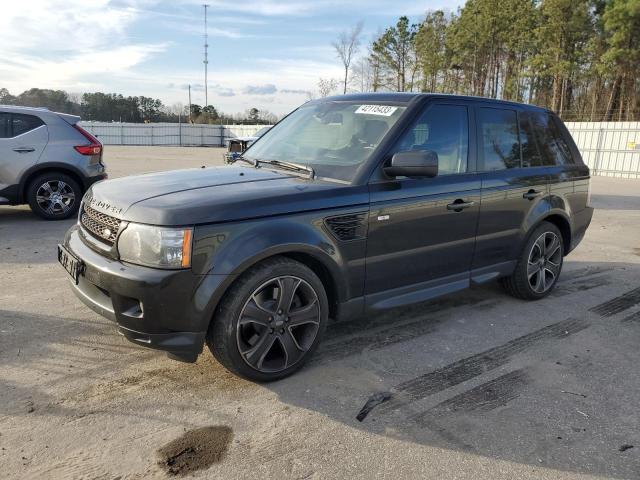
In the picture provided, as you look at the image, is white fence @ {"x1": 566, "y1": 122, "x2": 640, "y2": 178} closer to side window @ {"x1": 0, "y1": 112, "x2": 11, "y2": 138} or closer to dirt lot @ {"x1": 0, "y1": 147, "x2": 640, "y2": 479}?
dirt lot @ {"x1": 0, "y1": 147, "x2": 640, "y2": 479}

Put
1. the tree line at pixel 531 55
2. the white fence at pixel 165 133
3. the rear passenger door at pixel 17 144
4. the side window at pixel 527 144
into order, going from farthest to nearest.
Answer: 1. the white fence at pixel 165 133
2. the tree line at pixel 531 55
3. the rear passenger door at pixel 17 144
4. the side window at pixel 527 144

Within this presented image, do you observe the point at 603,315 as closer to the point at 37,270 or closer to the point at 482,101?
the point at 482,101

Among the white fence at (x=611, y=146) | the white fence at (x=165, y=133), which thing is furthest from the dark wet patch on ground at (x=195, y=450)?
the white fence at (x=165, y=133)

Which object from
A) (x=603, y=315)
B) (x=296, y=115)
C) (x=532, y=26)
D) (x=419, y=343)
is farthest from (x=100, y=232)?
(x=532, y=26)

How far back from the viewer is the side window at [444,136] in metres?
3.96

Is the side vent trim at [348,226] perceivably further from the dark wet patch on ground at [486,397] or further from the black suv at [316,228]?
the dark wet patch on ground at [486,397]

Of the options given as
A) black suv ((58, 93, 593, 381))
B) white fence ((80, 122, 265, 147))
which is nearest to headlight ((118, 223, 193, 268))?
black suv ((58, 93, 593, 381))

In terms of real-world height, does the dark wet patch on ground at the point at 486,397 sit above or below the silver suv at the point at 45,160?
below

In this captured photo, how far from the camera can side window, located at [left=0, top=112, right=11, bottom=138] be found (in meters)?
7.96

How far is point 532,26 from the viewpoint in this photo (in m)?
38.3

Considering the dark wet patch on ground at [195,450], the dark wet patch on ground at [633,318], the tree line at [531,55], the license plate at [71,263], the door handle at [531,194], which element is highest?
the tree line at [531,55]

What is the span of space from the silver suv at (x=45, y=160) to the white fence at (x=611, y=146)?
2164 centimetres

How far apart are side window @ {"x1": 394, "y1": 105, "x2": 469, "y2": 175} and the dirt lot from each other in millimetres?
1394

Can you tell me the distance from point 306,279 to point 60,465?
1.64 metres
